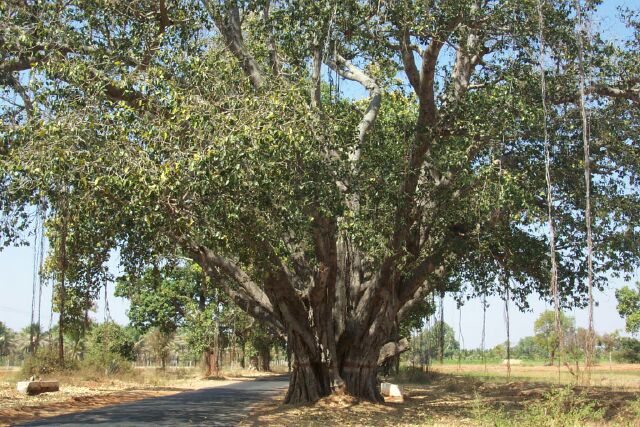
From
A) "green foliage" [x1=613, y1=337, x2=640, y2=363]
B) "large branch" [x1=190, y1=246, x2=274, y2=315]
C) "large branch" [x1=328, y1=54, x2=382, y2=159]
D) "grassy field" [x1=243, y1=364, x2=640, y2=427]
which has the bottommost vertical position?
"green foliage" [x1=613, y1=337, x2=640, y2=363]

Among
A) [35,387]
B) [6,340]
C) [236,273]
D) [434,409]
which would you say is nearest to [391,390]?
[434,409]

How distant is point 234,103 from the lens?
1069cm

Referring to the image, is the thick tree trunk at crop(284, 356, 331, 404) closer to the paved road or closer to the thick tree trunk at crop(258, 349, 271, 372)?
the paved road

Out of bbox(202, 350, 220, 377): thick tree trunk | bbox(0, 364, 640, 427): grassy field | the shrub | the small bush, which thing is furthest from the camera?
bbox(202, 350, 220, 377): thick tree trunk

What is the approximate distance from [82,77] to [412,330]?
104 ft

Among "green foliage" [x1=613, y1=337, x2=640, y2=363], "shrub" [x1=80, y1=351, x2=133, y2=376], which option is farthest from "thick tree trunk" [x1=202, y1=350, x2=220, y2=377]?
"green foliage" [x1=613, y1=337, x2=640, y2=363]

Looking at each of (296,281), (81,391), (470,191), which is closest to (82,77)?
(296,281)

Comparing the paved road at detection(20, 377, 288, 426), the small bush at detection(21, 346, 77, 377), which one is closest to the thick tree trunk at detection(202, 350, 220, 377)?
the small bush at detection(21, 346, 77, 377)

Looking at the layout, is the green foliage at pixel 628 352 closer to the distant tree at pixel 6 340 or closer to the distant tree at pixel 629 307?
the distant tree at pixel 629 307

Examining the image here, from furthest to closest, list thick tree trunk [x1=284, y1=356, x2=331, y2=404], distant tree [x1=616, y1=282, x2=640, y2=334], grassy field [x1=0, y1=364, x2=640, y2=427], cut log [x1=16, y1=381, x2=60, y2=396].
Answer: distant tree [x1=616, y1=282, x2=640, y2=334] → cut log [x1=16, y1=381, x2=60, y2=396] → thick tree trunk [x1=284, y1=356, x2=331, y2=404] → grassy field [x1=0, y1=364, x2=640, y2=427]

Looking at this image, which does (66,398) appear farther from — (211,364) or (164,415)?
(211,364)

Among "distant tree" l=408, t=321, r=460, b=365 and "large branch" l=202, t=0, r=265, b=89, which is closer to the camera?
"large branch" l=202, t=0, r=265, b=89

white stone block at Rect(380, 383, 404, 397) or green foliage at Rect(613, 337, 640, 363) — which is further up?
white stone block at Rect(380, 383, 404, 397)

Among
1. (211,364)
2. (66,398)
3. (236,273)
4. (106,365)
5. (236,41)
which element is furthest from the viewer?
(211,364)
